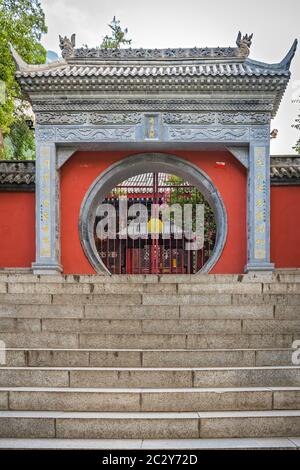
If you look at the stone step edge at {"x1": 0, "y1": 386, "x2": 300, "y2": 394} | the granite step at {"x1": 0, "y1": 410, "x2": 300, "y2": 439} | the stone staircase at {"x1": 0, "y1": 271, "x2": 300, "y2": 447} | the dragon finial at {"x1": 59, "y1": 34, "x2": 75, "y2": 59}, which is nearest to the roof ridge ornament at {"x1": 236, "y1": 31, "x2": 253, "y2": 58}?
the dragon finial at {"x1": 59, "y1": 34, "x2": 75, "y2": 59}

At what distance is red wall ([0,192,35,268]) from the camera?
1134 centimetres

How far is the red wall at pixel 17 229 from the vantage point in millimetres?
11344

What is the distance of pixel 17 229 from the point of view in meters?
11.4

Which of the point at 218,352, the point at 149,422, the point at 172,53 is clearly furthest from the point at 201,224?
the point at 149,422

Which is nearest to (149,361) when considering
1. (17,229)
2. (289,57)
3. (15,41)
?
(17,229)

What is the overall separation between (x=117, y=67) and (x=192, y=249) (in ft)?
22.5

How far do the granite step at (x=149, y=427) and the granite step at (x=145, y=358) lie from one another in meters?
1.00

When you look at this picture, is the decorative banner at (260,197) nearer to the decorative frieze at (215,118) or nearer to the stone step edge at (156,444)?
the decorative frieze at (215,118)

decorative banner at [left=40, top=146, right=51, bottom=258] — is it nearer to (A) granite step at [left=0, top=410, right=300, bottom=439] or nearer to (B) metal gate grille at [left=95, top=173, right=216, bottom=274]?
(B) metal gate grille at [left=95, top=173, right=216, bottom=274]

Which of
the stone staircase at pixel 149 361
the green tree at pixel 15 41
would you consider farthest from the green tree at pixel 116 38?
the stone staircase at pixel 149 361

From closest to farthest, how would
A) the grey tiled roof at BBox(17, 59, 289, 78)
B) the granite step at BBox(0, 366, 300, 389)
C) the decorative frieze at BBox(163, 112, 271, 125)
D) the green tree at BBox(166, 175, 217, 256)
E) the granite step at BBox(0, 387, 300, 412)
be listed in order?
the granite step at BBox(0, 387, 300, 412), the granite step at BBox(0, 366, 300, 389), the grey tiled roof at BBox(17, 59, 289, 78), the decorative frieze at BBox(163, 112, 271, 125), the green tree at BBox(166, 175, 217, 256)

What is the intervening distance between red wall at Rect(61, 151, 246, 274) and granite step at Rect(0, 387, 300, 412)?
6.20 meters

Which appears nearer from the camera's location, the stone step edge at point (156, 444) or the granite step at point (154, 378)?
the stone step edge at point (156, 444)

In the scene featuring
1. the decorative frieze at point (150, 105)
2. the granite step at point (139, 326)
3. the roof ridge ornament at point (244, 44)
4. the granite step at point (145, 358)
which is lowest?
the granite step at point (145, 358)
